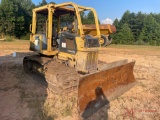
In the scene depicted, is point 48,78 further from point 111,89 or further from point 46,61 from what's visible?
point 111,89

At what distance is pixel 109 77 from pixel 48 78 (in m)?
1.81

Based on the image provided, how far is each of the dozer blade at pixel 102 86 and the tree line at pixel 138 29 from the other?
24557 millimetres

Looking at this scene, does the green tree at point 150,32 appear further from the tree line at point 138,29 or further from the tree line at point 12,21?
the tree line at point 12,21

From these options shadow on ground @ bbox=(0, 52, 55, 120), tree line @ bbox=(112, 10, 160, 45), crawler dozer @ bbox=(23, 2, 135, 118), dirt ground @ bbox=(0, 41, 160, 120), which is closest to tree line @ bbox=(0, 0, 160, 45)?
tree line @ bbox=(112, 10, 160, 45)

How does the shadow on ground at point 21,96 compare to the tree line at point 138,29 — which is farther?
the tree line at point 138,29

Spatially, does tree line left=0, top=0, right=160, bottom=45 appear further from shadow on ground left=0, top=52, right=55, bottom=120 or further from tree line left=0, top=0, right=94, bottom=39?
shadow on ground left=0, top=52, right=55, bottom=120

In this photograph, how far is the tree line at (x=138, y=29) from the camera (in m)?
32.0

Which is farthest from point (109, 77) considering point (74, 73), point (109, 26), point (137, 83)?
point (109, 26)

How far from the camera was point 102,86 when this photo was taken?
496cm

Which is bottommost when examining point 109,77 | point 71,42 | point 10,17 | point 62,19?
point 109,77

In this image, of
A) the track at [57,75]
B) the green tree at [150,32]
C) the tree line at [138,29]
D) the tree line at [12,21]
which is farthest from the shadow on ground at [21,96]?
the green tree at [150,32]

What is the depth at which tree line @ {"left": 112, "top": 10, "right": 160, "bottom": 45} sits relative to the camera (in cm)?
3203

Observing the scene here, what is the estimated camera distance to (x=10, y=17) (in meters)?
32.8

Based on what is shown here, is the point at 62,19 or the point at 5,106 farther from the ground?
the point at 62,19
